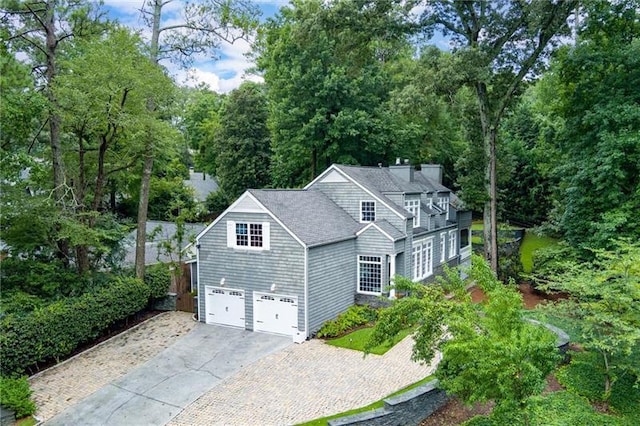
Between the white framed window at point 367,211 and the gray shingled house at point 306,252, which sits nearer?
the gray shingled house at point 306,252

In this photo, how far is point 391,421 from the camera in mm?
10305

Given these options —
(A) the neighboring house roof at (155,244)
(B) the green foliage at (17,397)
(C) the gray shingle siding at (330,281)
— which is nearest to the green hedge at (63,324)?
(B) the green foliage at (17,397)

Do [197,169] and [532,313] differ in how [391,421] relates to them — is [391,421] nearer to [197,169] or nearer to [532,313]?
[532,313]

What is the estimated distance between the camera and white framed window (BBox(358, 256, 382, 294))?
1923 cm

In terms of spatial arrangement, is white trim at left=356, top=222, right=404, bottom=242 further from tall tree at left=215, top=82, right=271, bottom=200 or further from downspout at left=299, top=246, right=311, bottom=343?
tall tree at left=215, top=82, right=271, bottom=200

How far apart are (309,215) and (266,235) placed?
2495mm

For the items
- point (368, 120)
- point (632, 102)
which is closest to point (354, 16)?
point (368, 120)

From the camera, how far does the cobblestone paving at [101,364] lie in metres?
12.8

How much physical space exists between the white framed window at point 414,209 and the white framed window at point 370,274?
408 cm

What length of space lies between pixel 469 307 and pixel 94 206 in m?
15.5

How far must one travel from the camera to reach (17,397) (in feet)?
38.7

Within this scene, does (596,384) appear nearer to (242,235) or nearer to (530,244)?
(242,235)

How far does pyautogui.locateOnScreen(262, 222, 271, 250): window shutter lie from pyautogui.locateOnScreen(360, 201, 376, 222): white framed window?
18.6ft

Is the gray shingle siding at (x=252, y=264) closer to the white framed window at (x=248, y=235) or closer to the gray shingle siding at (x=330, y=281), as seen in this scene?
the white framed window at (x=248, y=235)
